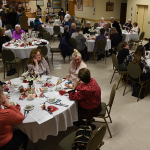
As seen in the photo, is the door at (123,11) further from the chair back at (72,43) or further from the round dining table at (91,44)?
the chair back at (72,43)

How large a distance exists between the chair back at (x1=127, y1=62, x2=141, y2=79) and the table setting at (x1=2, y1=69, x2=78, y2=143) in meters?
1.74

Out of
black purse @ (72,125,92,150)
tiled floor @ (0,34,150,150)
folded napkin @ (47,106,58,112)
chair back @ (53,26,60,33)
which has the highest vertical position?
chair back @ (53,26,60,33)

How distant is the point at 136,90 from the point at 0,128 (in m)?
3.37

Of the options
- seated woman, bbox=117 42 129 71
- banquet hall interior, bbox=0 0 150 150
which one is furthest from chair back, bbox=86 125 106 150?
seated woman, bbox=117 42 129 71

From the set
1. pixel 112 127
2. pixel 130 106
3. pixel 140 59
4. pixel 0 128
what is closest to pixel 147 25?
pixel 140 59

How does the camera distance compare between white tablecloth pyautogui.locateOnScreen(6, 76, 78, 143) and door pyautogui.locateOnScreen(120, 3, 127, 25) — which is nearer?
white tablecloth pyautogui.locateOnScreen(6, 76, 78, 143)

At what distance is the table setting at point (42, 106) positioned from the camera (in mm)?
2477

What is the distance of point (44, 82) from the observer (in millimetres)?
3473

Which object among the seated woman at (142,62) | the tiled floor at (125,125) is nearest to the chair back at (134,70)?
the seated woman at (142,62)

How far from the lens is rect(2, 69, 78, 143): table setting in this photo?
97.5 inches

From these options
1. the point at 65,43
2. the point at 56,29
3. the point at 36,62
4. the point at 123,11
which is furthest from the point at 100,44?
the point at 123,11

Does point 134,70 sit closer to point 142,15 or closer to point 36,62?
point 36,62

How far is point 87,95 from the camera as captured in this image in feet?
9.20

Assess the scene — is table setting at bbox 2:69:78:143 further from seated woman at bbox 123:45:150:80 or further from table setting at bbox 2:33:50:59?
table setting at bbox 2:33:50:59
